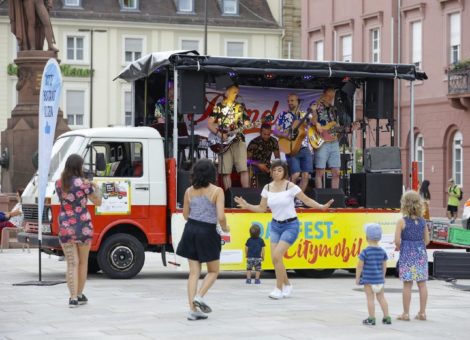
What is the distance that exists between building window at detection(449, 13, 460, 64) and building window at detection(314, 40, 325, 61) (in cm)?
1117

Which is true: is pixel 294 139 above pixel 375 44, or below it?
below

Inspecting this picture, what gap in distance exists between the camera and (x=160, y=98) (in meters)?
21.7

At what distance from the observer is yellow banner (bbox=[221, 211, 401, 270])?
19438 millimetres

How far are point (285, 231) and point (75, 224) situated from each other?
2.66 metres

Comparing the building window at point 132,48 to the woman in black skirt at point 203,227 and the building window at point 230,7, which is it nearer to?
the building window at point 230,7

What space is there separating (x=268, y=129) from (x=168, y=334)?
33.3 feet

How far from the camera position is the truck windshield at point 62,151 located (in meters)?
19.4

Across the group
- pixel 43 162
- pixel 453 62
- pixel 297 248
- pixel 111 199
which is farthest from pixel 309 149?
pixel 453 62

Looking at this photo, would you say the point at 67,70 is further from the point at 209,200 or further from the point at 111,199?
the point at 209,200

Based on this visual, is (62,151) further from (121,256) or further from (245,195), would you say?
(245,195)

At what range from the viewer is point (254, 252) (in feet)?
62.0

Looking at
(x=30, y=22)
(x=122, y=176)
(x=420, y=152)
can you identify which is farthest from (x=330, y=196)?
(x=420, y=152)

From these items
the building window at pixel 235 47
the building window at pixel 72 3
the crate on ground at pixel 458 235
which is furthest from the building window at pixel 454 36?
the building window at pixel 72 3

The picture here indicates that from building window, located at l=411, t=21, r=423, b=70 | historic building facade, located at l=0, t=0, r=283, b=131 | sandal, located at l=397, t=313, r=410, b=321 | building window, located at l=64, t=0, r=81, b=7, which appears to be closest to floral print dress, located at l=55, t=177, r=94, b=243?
sandal, located at l=397, t=313, r=410, b=321
